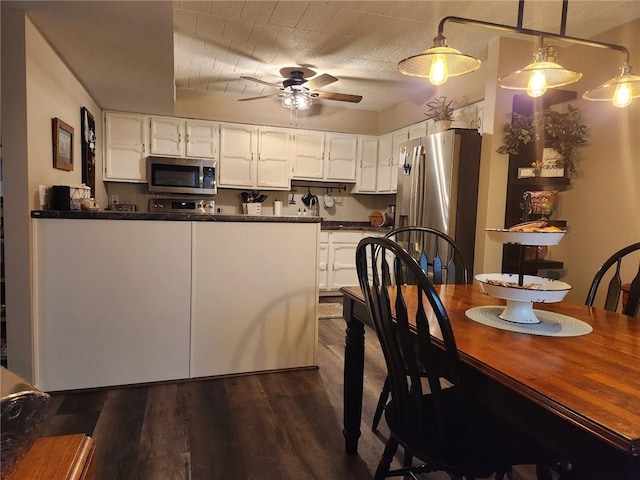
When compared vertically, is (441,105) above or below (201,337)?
above

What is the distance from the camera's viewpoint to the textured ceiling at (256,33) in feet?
7.50

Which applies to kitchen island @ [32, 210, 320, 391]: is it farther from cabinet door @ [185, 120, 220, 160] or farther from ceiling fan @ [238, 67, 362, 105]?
cabinet door @ [185, 120, 220, 160]

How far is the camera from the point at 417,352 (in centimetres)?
127

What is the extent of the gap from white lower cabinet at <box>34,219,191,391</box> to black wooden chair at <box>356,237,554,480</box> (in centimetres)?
152

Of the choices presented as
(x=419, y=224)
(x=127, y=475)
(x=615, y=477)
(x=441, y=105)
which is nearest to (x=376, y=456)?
(x=127, y=475)

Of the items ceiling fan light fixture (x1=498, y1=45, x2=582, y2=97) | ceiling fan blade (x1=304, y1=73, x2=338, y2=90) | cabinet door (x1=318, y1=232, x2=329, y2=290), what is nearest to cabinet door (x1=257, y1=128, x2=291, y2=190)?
cabinet door (x1=318, y1=232, x2=329, y2=290)

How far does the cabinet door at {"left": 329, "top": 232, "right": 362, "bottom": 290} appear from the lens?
201 inches

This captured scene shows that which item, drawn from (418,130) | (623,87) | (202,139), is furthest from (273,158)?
(623,87)

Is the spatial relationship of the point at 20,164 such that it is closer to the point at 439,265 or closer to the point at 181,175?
the point at 439,265

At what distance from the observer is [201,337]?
254 cm

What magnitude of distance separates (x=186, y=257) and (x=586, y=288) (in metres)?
2.98

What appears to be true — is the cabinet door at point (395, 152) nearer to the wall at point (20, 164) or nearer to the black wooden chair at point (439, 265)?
the black wooden chair at point (439, 265)

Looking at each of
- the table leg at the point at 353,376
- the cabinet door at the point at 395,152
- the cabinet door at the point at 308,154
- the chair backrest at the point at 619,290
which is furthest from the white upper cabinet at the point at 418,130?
the table leg at the point at 353,376

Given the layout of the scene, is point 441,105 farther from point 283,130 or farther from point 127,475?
point 127,475
